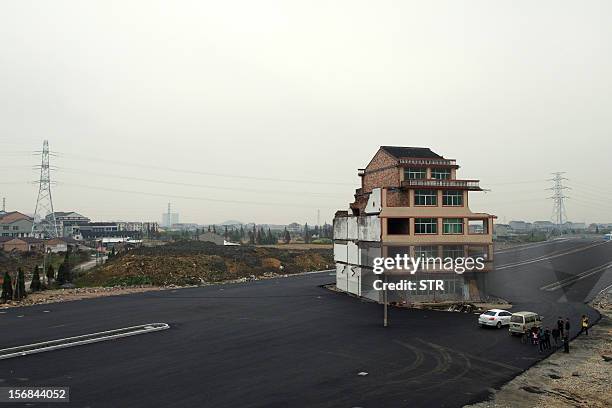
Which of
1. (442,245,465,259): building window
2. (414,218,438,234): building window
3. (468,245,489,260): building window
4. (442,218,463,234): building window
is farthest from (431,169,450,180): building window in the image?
(468,245,489,260): building window

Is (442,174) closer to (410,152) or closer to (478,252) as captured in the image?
(410,152)

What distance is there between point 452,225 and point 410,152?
12396mm

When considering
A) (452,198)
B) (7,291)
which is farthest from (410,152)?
(7,291)

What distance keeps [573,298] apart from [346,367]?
1853 inches

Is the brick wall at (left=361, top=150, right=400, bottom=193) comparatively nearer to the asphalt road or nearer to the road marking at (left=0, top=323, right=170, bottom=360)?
the asphalt road

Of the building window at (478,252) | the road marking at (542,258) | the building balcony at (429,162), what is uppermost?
the building balcony at (429,162)

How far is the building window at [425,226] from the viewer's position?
55.5 metres

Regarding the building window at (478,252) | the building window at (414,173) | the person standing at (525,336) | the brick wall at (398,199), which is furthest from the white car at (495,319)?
the building window at (414,173)

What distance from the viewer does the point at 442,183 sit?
57094 millimetres

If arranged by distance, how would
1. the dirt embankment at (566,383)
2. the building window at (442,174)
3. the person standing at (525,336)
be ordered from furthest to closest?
the building window at (442,174) < the person standing at (525,336) < the dirt embankment at (566,383)

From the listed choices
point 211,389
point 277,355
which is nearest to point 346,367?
point 277,355

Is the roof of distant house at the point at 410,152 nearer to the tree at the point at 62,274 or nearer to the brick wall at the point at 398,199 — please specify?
the brick wall at the point at 398,199

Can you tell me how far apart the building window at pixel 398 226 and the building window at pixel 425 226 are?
1.44m

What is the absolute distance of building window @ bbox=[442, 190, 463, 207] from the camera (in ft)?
189
